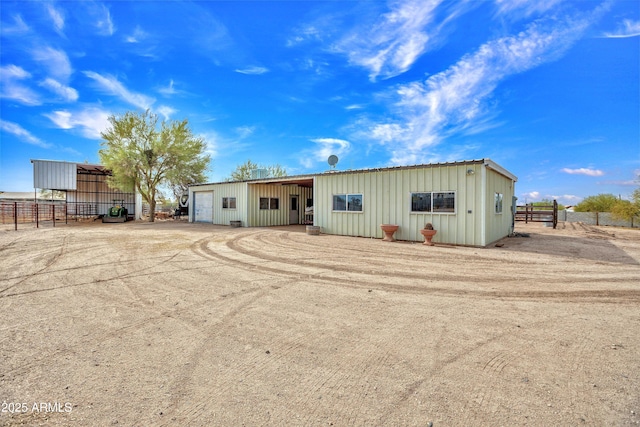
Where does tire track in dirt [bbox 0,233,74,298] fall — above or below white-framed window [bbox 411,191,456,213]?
below

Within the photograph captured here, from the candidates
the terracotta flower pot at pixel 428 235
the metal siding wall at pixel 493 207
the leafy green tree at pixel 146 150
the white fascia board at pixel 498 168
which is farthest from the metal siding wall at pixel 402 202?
the leafy green tree at pixel 146 150

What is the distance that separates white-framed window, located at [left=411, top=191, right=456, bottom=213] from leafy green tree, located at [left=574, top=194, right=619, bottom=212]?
24604 millimetres

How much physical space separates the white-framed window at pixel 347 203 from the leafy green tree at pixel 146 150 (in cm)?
1611

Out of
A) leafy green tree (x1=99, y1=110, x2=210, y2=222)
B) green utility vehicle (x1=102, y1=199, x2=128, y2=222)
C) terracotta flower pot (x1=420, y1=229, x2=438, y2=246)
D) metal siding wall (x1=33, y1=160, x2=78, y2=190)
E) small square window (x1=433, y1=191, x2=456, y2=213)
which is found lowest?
terracotta flower pot (x1=420, y1=229, x2=438, y2=246)

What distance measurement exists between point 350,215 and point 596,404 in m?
11.6

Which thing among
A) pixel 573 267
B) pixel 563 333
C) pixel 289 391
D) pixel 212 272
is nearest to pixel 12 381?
pixel 289 391

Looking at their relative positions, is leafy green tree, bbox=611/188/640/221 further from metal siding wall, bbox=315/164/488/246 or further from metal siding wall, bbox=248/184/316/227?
metal siding wall, bbox=248/184/316/227

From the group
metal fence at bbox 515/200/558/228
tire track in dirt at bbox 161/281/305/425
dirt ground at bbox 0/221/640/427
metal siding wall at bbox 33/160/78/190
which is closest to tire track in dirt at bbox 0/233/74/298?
dirt ground at bbox 0/221/640/427

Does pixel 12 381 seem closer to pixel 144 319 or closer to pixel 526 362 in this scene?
pixel 144 319

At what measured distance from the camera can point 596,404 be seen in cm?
202

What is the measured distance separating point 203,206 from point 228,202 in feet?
10.9

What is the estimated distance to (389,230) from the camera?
11539 mm

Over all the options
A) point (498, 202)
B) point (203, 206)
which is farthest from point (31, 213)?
point (498, 202)

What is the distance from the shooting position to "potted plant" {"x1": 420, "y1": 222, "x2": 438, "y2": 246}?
10494mm
